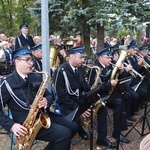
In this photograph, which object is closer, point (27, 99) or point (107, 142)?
point (27, 99)

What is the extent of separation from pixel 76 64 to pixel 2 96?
5.10ft

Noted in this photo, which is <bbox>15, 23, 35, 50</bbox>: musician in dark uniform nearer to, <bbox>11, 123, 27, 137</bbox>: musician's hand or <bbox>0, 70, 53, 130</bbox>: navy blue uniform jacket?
<bbox>0, 70, 53, 130</bbox>: navy blue uniform jacket

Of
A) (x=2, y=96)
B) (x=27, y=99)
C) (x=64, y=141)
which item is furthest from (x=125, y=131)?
(x=2, y=96)

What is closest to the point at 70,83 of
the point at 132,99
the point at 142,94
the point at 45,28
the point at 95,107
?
the point at 95,107

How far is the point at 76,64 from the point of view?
4.43 m

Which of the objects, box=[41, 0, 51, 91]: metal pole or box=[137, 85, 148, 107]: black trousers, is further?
box=[137, 85, 148, 107]: black trousers

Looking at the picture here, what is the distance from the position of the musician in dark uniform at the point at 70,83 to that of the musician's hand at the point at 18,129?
3.98 feet

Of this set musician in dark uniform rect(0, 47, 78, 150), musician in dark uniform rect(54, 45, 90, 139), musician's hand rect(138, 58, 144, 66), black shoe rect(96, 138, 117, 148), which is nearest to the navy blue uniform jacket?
musician in dark uniform rect(0, 47, 78, 150)

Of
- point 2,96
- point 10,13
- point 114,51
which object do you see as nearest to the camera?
point 2,96

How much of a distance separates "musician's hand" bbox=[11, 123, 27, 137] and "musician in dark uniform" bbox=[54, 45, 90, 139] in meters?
1.21

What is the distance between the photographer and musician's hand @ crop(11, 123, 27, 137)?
3158 mm

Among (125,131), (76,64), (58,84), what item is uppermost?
(76,64)

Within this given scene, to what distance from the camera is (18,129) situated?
3.16 meters

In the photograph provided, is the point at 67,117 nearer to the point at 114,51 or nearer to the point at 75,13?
the point at 114,51
